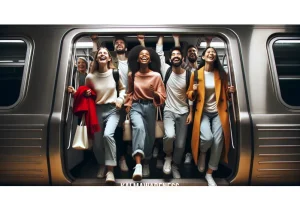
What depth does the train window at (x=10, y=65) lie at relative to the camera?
2.81 m

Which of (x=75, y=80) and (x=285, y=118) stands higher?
(x=75, y=80)

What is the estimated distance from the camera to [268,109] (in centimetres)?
266

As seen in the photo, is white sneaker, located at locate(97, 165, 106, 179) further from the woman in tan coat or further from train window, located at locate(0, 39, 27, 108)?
train window, located at locate(0, 39, 27, 108)

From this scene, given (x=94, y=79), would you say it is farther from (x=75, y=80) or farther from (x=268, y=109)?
(x=268, y=109)

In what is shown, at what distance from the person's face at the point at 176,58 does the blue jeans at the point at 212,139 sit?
0.68 meters

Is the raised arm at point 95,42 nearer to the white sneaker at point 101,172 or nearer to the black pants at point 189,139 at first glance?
the white sneaker at point 101,172

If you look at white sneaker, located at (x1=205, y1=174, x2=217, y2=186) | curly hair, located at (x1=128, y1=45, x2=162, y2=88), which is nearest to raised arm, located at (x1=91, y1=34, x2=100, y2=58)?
curly hair, located at (x1=128, y1=45, x2=162, y2=88)

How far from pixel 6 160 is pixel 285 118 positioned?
3.05 m

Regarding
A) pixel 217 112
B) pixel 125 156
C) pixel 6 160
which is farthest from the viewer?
pixel 125 156

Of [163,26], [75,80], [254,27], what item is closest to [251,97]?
[254,27]

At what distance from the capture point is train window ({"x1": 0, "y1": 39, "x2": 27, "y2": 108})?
2811mm

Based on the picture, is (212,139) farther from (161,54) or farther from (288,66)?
(288,66)

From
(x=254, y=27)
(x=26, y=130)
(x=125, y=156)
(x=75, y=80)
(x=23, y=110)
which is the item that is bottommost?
(x=125, y=156)

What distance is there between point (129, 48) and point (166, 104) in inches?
32.4
